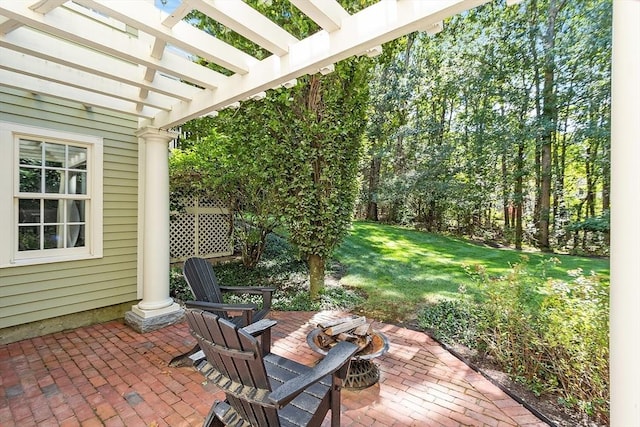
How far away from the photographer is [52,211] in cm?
382

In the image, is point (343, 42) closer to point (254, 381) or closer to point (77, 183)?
point (254, 381)

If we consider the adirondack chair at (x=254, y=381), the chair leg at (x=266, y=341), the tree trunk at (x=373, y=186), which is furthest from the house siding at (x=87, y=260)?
the tree trunk at (x=373, y=186)

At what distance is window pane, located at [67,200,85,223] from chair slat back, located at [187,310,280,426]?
3419mm

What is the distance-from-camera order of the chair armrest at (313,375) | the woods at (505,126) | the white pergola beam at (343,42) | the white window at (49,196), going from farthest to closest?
the woods at (505,126) → the white window at (49,196) → the white pergola beam at (343,42) → the chair armrest at (313,375)

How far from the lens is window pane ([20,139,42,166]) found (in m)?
3.59

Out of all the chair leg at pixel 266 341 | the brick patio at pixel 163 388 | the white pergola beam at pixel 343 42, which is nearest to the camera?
the white pergola beam at pixel 343 42

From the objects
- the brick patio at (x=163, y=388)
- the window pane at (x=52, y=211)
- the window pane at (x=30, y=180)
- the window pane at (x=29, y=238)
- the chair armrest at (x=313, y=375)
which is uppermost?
the window pane at (x=30, y=180)

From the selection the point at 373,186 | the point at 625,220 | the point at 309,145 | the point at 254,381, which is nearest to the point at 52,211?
the point at 309,145

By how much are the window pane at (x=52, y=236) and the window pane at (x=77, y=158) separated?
0.81 metres

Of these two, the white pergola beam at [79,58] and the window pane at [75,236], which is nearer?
the white pergola beam at [79,58]

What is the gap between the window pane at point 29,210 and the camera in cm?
360

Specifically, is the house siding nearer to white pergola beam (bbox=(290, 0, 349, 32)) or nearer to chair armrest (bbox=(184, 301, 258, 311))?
chair armrest (bbox=(184, 301, 258, 311))

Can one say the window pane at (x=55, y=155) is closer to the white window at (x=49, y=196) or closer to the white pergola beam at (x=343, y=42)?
the white window at (x=49, y=196)

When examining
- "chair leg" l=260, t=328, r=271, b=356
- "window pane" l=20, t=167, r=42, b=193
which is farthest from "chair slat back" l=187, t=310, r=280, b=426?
"window pane" l=20, t=167, r=42, b=193
